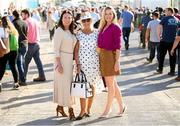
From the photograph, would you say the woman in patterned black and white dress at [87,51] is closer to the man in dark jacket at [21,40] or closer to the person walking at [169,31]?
the man in dark jacket at [21,40]

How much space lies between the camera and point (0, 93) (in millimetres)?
11430

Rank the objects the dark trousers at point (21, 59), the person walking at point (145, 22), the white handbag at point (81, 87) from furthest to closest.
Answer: the person walking at point (145, 22) < the dark trousers at point (21, 59) < the white handbag at point (81, 87)

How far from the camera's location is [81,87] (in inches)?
330

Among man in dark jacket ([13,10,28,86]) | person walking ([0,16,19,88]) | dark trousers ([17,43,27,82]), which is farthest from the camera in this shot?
dark trousers ([17,43,27,82])

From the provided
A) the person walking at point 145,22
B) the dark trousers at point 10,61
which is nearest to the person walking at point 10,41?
the dark trousers at point 10,61

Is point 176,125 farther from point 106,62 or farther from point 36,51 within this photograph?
point 36,51

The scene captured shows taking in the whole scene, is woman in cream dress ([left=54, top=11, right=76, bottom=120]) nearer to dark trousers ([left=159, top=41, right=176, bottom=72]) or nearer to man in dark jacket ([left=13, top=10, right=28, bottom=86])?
man in dark jacket ([left=13, top=10, right=28, bottom=86])

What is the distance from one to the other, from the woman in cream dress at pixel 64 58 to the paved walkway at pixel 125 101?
1.34 feet

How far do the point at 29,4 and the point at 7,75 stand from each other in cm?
2993

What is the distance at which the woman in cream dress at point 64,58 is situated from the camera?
845cm

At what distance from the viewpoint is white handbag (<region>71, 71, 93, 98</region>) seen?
8383 mm

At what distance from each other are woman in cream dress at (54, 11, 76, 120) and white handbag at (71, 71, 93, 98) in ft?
0.42

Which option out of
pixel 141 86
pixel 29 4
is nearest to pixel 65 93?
pixel 141 86

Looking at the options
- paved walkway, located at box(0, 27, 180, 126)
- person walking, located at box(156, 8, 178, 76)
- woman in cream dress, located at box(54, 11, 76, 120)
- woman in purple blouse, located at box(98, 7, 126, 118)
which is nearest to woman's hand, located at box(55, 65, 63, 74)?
woman in cream dress, located at box(54, 11, 76, 120)
